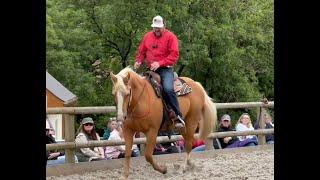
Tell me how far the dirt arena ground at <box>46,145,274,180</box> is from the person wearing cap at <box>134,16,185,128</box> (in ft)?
2.46

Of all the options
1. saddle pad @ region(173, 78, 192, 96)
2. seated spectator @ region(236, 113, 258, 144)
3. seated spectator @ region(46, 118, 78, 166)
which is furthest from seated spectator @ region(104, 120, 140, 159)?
seated spectator @ region(236, 113, 258, 144)

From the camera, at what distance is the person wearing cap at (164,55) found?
24.6 feet

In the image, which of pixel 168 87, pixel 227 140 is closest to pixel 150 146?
pixel 168 87

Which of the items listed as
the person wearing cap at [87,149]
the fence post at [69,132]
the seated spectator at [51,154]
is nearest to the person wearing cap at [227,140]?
the person wearing cap at [87,149]

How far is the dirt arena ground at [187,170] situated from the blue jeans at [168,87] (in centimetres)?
89

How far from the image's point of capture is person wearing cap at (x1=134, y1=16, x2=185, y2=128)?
7.50 meters

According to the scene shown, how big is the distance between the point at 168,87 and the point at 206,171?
1.38 metres
